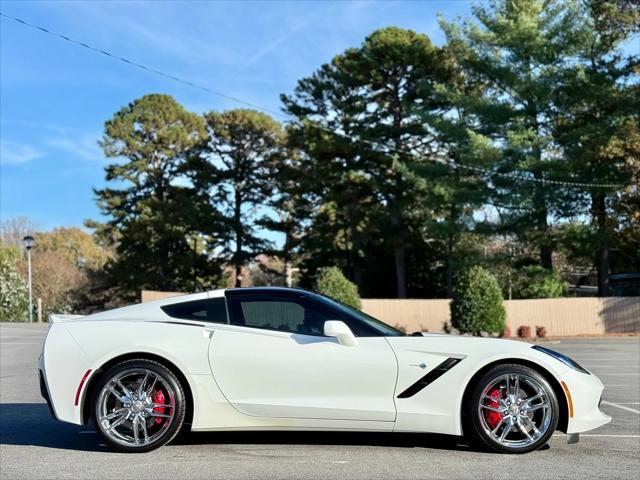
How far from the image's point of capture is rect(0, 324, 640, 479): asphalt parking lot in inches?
194

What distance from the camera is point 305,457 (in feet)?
17.7

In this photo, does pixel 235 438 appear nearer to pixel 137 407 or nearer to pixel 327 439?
pixel 327 439

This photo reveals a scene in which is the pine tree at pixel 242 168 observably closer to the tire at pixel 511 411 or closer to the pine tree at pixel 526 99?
the pine tree at pixel 526 99

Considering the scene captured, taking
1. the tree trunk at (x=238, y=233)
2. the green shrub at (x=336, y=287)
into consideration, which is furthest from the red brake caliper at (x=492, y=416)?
the tree trunk at (x=238, y=233)

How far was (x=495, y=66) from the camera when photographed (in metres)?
33.5

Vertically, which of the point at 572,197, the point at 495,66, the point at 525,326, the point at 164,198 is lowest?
Result: the point at 525,326

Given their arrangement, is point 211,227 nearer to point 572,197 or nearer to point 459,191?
point 459,191

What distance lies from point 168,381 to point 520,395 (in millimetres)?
2867

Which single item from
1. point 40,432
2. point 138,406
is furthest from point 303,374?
point 40,432

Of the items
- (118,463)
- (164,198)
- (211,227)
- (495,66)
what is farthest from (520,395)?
(164,198)

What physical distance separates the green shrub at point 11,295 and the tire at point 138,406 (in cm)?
3642

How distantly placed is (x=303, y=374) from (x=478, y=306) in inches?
827

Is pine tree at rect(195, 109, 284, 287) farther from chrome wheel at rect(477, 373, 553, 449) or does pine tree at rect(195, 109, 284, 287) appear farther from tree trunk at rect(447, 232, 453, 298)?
chrome wheel at rect(477, 373, 553, 449)

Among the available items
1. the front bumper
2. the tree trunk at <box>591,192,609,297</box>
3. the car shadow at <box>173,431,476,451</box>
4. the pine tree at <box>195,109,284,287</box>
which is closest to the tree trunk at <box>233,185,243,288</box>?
the pine tree at <box>195,109,284,287</box>
